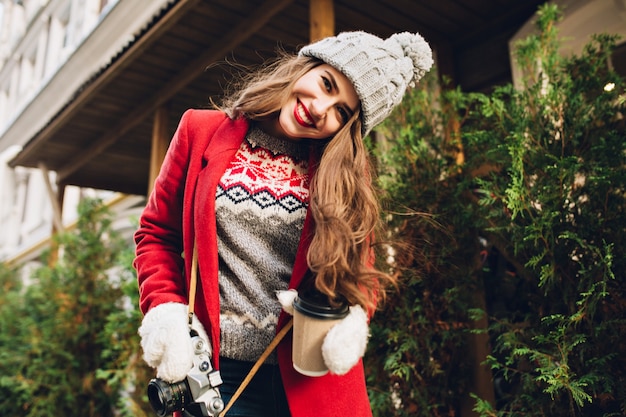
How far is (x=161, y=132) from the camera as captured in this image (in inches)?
213

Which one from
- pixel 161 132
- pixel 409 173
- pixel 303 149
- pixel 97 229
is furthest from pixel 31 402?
pixel 303 149

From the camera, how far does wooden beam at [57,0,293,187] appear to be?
4.00m

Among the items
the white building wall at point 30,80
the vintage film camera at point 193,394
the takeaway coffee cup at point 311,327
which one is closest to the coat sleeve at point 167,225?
the vintage film camera at point 193,394

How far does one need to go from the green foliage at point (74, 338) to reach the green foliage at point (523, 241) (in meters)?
2.82

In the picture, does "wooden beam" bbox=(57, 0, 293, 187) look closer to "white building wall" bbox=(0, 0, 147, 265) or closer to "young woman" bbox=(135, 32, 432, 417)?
"young woman" bbox=(135, 32, 432, 417)

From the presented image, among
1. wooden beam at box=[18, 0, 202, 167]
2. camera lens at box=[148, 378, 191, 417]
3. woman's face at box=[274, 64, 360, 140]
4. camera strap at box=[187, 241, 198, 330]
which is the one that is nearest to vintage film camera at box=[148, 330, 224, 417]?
camera lens at box=[148, 378, 191, 417]

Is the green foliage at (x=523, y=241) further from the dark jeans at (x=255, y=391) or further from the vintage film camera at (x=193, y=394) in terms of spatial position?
the vintage film camera at (x=193, y=394)

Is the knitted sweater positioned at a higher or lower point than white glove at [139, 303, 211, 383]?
higher

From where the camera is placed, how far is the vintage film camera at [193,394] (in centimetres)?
122

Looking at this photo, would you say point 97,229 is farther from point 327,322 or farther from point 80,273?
point 327,322

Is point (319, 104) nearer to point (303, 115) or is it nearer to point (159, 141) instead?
point (303, 115)

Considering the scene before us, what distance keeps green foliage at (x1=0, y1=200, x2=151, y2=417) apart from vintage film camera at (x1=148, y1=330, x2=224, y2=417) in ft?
11.2

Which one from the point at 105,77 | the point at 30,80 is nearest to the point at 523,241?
the point at 105,77

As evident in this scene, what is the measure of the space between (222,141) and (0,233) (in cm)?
Answer: 1795
